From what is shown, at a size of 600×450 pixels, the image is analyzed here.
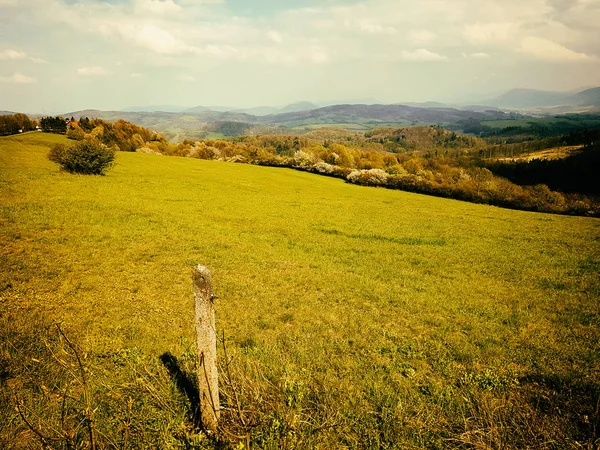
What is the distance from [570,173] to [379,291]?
278 ft

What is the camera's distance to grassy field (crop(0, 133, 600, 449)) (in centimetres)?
527

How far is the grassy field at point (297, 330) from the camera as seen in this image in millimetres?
5273

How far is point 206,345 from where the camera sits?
14.7 ft

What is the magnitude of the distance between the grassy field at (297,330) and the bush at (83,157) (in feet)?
33.4

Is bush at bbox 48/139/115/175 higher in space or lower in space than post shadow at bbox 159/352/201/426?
higher

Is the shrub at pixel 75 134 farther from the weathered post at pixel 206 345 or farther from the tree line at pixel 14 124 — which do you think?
the weathered post at pixel 206 345

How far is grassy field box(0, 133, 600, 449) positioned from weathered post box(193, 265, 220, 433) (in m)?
0.32

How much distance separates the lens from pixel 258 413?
514 centimetres

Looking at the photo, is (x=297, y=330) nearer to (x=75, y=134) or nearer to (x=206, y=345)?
(x=206, y=345)

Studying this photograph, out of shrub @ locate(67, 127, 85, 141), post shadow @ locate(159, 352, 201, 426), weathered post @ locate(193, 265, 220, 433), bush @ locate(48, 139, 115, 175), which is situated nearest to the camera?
weathered post @ locate(193, 265, 220, 433)

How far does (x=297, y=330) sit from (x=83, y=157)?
127ft

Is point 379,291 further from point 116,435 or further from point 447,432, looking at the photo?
point 116,435

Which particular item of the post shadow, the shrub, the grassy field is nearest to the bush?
the grassy field

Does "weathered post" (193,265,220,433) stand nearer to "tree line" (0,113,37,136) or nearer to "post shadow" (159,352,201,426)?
"post shadow" (159,352,201,426)
